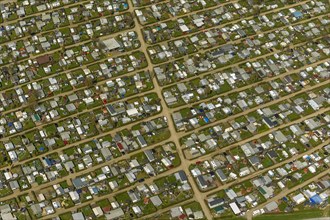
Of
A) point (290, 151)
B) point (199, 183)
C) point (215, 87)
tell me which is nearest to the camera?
point (199, 183)

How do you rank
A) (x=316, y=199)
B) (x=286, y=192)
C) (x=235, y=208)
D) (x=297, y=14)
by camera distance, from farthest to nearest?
(x=297, y=14)
(x=286, y=192)
(x=316, y=199)
(x=235, y=208)

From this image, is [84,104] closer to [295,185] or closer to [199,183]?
[199,183]

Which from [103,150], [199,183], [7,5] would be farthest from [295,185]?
[7,5]

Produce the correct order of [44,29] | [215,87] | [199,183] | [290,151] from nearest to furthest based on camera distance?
1. [199,183]
2. [290,151]
3. [215,87]
4. [44,29]

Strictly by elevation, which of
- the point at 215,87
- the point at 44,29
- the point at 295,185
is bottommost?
the point at 295,185

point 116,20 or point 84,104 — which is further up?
point 116,20

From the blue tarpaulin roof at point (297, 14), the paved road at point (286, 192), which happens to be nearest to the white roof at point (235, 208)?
the paved road at point (286, 192)

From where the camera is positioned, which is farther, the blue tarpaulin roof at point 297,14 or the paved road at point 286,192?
the blue tarpaulin roof at point 297,14

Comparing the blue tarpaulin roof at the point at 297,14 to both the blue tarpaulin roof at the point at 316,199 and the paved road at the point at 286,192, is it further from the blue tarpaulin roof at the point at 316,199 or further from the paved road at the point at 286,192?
the blue tarpaulin roof at the point at 316,199

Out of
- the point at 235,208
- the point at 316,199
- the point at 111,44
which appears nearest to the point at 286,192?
the point at 316,199

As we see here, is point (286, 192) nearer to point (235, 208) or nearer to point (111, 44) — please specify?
point (235, 208)

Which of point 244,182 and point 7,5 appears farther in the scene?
point 7,5
